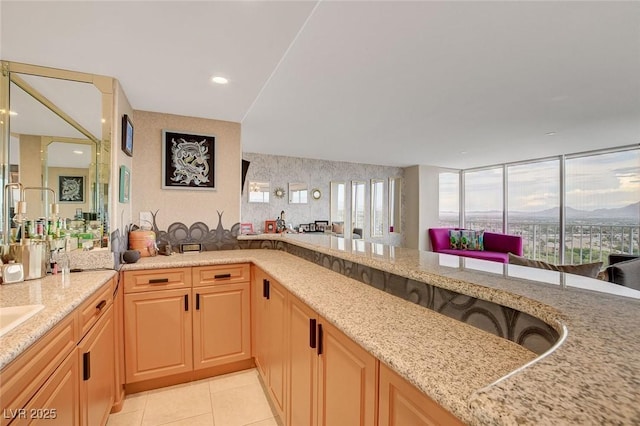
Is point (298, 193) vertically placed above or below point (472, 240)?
above

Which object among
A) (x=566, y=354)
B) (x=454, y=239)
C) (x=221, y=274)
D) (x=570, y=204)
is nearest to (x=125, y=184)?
(x=221, y=274)

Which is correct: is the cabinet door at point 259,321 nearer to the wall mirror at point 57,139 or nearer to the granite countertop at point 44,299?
the granite countertop at point 44,299

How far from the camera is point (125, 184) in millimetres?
2279

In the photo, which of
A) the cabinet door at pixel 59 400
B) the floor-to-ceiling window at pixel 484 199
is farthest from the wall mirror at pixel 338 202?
the cabinet door at pixel 59 400

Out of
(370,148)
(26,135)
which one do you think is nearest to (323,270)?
(26,135)

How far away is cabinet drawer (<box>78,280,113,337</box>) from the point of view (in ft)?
4.61

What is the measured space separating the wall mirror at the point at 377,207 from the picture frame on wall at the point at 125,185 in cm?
511

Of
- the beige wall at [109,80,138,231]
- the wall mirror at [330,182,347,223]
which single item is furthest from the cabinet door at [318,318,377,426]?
the wall mirror at [330,182,347,223]

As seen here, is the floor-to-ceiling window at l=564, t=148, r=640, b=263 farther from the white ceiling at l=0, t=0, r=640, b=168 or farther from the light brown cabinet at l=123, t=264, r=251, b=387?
the light brown cabinet at l=123, t=264, r=251, b=387

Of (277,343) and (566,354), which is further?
(277,343)

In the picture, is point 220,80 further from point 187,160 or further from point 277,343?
point 277,343

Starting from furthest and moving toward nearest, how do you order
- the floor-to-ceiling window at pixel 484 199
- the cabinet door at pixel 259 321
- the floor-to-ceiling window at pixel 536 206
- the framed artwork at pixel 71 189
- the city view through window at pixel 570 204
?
the floor-to-ceiling window at pixel 484 199
the floor-to-ceiling window at pixel 536 206
the city view through window at pixel 570 204
the cabinet door at pixel 259 321
the framed artwork at pixel 71 189

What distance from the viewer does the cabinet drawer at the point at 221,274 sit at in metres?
2.29

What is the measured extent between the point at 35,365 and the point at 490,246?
6.69 meters
